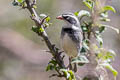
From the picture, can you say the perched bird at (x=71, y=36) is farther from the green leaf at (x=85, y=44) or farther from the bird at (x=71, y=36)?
the green leaf at (x=85, y=44)

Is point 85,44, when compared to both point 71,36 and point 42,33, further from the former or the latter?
point 71,36

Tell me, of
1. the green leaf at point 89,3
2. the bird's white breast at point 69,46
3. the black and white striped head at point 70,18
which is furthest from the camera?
the black and white striped head at point 70,18

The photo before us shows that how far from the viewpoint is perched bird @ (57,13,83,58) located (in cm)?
366

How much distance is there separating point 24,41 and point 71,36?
5.94m

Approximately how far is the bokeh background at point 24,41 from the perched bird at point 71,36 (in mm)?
4120

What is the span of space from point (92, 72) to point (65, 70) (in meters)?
0.26

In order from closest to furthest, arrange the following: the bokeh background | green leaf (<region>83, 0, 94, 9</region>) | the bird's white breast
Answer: green leaf (<region>83, 0, 94, 9</region>) → the bird's white breast → the bokeh background

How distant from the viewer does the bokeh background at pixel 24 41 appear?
28.8 ft

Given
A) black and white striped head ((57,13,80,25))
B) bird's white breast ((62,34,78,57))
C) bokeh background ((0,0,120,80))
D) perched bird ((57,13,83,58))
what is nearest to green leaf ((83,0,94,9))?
perched bird ((57,13,83,58))

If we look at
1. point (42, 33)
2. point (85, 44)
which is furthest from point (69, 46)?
point (42, 33)

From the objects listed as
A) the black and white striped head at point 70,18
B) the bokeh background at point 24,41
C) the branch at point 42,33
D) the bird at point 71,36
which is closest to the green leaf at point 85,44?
the branch at point 42,33

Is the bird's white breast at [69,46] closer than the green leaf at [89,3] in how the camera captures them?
No

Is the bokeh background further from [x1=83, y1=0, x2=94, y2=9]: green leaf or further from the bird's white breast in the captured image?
[x1=83, y1=0, x2=94, y2=9]: green leaf

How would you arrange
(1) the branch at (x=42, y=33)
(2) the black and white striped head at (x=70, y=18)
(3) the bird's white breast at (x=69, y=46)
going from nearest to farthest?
(1) the branch at (x=42, y=33) < (3) the bird's white breast at (x=69, y=46) < (2) the black and white striped head at (x=70, y=18)
